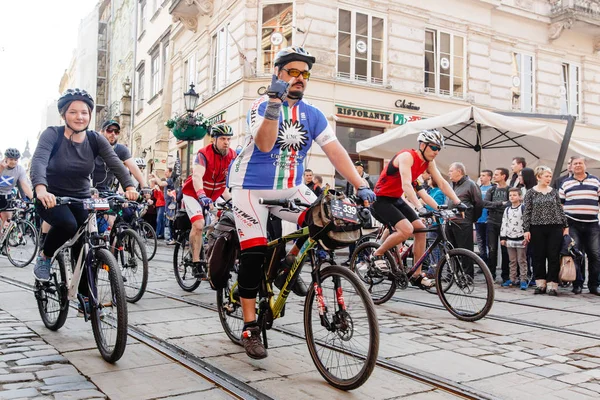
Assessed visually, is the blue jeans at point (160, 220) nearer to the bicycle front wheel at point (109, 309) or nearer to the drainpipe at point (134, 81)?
the bicycle front wheel at point (109, 309)

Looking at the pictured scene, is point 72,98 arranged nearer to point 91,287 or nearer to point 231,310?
point 91,287

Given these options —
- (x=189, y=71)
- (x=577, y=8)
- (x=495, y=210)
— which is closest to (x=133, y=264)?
(x=495, y=210)

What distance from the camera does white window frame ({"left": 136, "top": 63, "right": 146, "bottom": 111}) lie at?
101ft

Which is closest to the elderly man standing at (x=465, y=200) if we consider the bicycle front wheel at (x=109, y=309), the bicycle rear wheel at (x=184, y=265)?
the bicycle rear wheel at (x=184, y=265)

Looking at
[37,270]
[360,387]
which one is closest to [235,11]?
[37,270]

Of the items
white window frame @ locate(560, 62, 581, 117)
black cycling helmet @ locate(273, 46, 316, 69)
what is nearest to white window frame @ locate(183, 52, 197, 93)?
white window frame @ locate(560, 62, 581, 117)

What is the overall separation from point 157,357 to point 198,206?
11.1ft

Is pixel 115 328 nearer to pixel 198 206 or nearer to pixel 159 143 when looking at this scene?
pixel 198 206

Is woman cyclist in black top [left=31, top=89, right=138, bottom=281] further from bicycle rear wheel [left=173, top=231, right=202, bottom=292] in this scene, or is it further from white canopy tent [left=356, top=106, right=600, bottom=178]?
white canopy tent [left=356, top=106, right=600, bottom=178]

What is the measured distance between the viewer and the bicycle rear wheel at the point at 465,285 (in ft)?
18.1

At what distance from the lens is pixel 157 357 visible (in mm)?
3988

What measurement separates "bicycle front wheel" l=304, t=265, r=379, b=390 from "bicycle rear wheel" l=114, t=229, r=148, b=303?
Result: 299 centimetres

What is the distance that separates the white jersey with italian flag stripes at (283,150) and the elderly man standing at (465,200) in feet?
18.0

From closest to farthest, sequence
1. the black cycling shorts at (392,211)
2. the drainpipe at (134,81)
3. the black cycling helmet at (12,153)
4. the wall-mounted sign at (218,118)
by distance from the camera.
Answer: the black cycling shorts at (392,211), the black cycling helmet at (12,153), the wall-mounted sign at (218,118), the drainpipe at (134,81)
